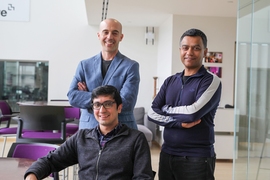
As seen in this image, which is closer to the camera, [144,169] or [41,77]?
[144,169]

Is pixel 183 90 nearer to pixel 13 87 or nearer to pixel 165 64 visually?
pixel 165 64

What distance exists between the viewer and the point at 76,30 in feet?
24.2

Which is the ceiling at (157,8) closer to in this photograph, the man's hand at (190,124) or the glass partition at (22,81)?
the glass partition at (22,81)

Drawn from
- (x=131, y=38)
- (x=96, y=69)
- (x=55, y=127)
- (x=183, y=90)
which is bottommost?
(x=55, y=127)

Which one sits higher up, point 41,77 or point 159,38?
point 159,38

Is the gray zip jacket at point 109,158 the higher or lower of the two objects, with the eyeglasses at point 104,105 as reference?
lower

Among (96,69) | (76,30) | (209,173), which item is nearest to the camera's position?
(209,173)

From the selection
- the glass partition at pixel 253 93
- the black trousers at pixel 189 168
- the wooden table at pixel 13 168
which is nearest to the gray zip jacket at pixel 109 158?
the wooden table at pixel 13 168

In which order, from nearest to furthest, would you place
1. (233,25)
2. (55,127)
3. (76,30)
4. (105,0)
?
1. (55,127)
2. (105,0)
3. (233,25)
4. (76,30)

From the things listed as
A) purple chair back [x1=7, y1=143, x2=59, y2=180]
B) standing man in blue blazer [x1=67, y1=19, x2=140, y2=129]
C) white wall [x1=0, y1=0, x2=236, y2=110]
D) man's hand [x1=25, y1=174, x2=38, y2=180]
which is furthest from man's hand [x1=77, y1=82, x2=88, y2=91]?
white wall [x1=0, y1=0, x2=236, y2=110]

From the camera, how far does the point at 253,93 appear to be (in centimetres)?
332

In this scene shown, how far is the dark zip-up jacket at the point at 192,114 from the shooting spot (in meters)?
1.72

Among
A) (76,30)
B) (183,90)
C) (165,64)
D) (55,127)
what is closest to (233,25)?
(165,64)

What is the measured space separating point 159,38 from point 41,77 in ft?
9.88
